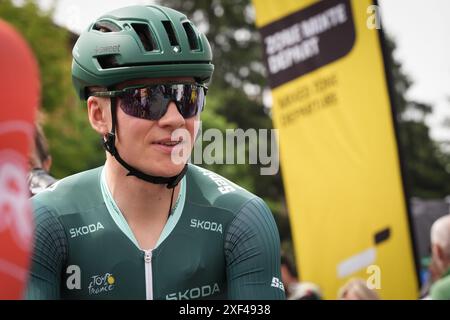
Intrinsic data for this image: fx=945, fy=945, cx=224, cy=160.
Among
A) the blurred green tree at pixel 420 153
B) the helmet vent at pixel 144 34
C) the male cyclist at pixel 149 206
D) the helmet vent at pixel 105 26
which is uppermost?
the blurred green tree at pixel 420 153

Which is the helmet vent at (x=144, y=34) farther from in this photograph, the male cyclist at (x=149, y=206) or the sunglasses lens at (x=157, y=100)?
the sunglasses lens at (x=157, y=100)

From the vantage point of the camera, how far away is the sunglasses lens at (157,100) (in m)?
4.20

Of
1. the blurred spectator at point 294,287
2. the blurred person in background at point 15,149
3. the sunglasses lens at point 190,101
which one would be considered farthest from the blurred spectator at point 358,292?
the blurred person in background at point 15,149

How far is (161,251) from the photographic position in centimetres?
425

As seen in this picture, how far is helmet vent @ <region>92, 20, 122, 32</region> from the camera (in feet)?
14.2

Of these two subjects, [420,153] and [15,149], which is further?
[420,153]

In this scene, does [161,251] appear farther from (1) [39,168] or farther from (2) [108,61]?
(1) [39,168]

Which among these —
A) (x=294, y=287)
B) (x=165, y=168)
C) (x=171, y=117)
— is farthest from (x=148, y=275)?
(x=294, y=287)

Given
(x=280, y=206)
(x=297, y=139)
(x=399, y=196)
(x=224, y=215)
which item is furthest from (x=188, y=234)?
(x=280, y=206)

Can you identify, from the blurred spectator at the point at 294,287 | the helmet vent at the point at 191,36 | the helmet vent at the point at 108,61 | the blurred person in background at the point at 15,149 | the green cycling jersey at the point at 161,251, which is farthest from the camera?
the blurred spectator at the point at 294,287

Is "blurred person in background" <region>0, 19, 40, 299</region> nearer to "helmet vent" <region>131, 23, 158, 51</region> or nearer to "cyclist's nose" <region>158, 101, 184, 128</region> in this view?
"cyclist's nose" <region>158, 101, 184, 128</region>

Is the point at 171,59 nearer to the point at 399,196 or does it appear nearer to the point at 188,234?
the point at 188,234

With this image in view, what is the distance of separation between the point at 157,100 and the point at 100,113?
41cm

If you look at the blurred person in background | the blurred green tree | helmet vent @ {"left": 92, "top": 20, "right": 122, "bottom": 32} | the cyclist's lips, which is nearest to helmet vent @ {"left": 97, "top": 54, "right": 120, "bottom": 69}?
helmet vent @ {"left": 92, "top": 20, "right": 122, "bottom": 32}
